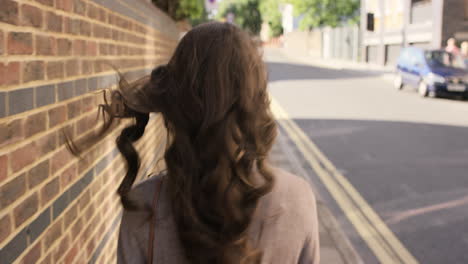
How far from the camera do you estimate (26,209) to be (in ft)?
6.26

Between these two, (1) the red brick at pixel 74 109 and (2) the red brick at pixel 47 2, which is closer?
(2) the red brick at pixel 47 2

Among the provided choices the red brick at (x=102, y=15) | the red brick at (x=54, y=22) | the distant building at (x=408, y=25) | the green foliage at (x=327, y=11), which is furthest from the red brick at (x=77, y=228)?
the green foliage at (x=327, y=11)

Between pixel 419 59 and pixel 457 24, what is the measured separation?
13.4 metres

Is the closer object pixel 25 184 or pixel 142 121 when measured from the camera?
pixel 142 121

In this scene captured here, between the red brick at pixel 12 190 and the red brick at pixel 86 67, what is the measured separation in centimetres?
108

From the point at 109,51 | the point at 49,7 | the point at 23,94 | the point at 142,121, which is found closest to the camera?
the point at 142,121

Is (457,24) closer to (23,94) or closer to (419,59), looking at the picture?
(419,59)

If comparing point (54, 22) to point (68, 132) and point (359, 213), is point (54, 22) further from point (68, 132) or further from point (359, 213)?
point (359, 213)

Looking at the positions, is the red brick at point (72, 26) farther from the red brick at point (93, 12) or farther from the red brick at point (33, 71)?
the red brick at point (33, 71)

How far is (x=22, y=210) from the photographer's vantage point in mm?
1864

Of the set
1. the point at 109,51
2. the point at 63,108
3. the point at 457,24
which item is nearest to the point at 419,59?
the point at 457,24

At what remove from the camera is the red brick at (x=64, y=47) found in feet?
7.80

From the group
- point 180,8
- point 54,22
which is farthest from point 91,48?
point 180,8

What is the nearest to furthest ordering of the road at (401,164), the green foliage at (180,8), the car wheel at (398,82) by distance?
the road at (401,164)
the green foliage at (180,8)
the car wheel at (398,82)
